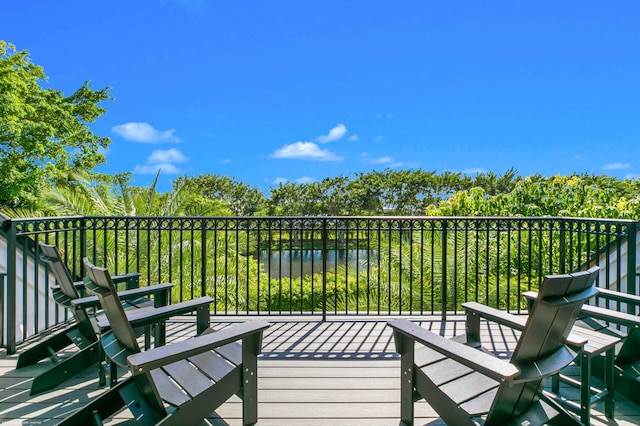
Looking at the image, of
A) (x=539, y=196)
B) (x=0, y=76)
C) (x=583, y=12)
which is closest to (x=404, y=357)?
(x=539, y=196)

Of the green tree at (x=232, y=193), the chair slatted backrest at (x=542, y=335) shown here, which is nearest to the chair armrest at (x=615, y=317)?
the chair slatted backrest at (x=542, y=335)

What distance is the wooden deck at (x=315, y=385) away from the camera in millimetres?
2250

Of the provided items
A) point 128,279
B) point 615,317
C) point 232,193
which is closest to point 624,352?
point 615,317

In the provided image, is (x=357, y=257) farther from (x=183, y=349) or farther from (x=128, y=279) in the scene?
(x=183, y=349)

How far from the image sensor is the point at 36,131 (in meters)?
17.3

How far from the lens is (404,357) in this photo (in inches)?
78.3

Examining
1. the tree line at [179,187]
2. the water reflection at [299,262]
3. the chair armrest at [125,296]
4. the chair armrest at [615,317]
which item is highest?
the tree line at [179,187]

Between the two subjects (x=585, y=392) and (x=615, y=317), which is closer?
(x=585, y=392)

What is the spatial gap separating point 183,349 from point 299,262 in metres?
27.5

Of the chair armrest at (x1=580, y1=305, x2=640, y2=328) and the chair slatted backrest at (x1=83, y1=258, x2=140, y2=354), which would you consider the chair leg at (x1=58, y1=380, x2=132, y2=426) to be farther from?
the chair armrest at (x1=580, y1=305, x2=640, y2=328)

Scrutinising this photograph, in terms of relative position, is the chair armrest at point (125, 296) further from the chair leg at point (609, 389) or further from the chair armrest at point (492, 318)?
the chair leg at point (609, 389)

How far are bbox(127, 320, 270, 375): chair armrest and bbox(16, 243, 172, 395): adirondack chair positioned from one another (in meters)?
1.14

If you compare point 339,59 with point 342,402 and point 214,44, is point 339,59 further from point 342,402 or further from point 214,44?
point 342,402

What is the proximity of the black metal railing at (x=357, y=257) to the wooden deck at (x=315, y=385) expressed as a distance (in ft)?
1.79
